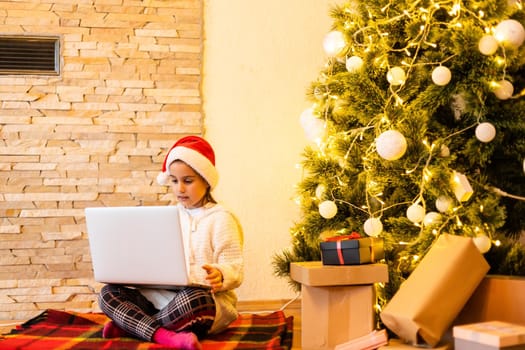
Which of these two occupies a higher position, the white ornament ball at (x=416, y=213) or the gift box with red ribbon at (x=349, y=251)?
the white ornament ball at (x=416, y=213)

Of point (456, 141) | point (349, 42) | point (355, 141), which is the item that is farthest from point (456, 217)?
point (349, 42)

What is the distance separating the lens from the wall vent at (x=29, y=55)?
2744 mm

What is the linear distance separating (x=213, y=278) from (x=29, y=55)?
139 cm

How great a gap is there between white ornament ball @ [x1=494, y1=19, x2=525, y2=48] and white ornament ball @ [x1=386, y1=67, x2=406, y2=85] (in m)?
0.31

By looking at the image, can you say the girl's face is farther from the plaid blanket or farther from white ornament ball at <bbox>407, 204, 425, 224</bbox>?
white ornament ball at <bbox>407, 204, 425, 224</bbox>

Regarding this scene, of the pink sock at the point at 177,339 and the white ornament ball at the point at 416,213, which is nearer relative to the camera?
the pink sock at the point at 177,339

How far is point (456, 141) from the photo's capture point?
2174mm

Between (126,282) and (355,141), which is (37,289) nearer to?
(126,282)

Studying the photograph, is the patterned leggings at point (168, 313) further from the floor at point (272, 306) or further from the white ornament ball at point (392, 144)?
the floor at point (272, 306)

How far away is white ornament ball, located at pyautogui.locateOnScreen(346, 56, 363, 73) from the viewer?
89.4 inches

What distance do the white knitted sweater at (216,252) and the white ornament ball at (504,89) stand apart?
0.94m

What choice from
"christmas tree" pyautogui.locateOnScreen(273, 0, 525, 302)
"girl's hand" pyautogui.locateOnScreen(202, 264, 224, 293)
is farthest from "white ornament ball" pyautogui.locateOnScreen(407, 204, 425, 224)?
"girl's hand" pyautogui.locateOnScreen(202, 264, 224, 293)

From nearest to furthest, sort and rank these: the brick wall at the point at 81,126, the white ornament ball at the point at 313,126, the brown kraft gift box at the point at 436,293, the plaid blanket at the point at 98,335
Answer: the brown kraft gift box at the point at 436,293, the plaid blanket at the point at 98,335, the white ornament ball at the point at 313,126, the brick wall at the point at 81,126

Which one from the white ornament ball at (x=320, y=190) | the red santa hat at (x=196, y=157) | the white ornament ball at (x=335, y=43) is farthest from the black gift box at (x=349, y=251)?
the white ornament ball at (x=335, y=43)
